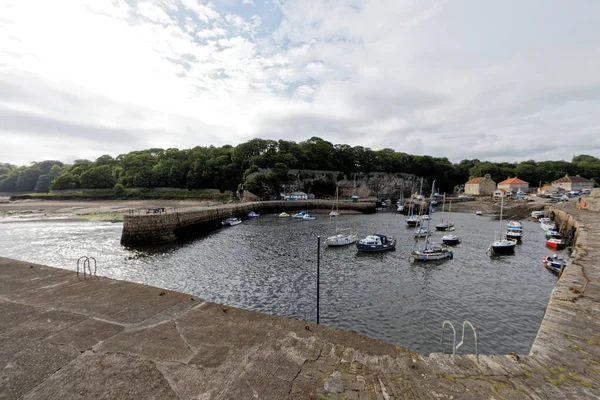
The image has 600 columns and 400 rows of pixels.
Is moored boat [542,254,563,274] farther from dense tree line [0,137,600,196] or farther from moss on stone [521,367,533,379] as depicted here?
dense tree line [0,137,600,196]

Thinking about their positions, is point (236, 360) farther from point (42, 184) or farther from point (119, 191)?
point (42, 184)

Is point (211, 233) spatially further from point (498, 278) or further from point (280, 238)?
point (498, 278)

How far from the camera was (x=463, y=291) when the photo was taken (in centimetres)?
1834

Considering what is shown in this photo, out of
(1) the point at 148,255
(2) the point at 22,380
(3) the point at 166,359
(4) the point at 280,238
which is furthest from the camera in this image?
(4) the point at 280,238

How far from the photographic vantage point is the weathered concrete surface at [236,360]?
5.02 m

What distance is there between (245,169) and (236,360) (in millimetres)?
87749

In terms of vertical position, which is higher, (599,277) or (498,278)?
(599,277)

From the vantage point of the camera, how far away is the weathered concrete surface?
5.02 m

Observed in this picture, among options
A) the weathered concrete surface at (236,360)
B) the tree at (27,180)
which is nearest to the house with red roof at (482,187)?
the weathered concrete surface at (236,360)

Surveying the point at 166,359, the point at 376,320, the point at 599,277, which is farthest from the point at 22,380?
the point at 599,277

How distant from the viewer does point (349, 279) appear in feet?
67.9

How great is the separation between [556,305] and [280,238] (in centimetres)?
2917

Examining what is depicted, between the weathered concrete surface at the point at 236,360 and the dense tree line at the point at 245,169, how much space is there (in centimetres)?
7165

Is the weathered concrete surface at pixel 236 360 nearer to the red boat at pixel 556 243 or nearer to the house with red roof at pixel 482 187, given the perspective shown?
Answer: the red boat at pixel 556 243
